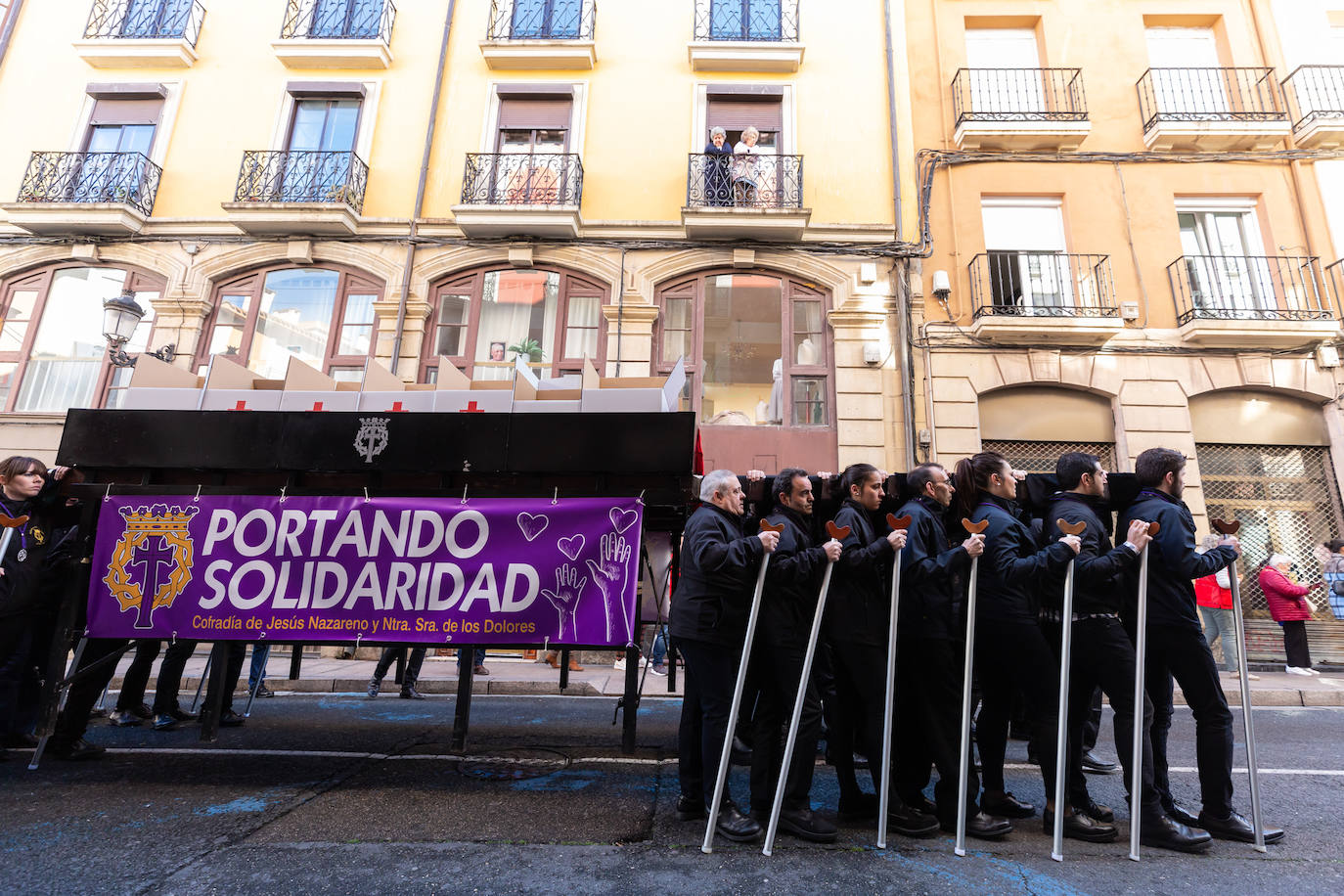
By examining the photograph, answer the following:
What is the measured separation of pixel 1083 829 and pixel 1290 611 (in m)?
8.14

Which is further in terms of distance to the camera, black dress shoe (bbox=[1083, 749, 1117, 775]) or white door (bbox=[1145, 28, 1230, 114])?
white door (bbox=[1145, 28, 1230, 114])

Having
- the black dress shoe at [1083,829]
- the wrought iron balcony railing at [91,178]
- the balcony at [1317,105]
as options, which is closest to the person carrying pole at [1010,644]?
the black dress shoe at [1083,829]

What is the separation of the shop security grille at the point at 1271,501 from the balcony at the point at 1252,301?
187cm

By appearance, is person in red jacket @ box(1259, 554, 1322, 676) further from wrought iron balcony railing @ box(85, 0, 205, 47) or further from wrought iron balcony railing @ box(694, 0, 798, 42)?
wrought iron balcony railing @ box(85, 0, 205, 47)

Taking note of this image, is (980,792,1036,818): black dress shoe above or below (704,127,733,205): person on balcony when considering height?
below

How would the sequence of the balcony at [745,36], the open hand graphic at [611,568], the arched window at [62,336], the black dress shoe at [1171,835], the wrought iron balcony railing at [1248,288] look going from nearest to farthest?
A: the black dress shoe at [1171,835], the open hand graphic at [611,568], the wrought iron balcony railing at [1248,288], the arched window at [62,336], the balcony at [745,36]

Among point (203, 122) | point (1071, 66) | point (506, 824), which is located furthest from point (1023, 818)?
point (203, 122)

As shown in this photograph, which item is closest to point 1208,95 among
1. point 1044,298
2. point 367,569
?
point 1044,298

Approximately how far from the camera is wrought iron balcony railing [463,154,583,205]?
39.9 feet

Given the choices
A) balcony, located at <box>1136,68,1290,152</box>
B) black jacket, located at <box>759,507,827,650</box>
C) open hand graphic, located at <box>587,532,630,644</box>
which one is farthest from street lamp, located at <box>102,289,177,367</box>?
balcony, located at <box>1136,68,1290,152</box>

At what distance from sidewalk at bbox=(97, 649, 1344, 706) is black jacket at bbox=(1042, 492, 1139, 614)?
449cm

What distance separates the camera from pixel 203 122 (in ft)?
41.9

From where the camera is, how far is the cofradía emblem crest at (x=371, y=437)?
427 cm

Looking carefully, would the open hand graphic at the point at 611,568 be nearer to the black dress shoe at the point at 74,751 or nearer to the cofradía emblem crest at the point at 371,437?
the cofradía emblem crest at the point at 371,437
